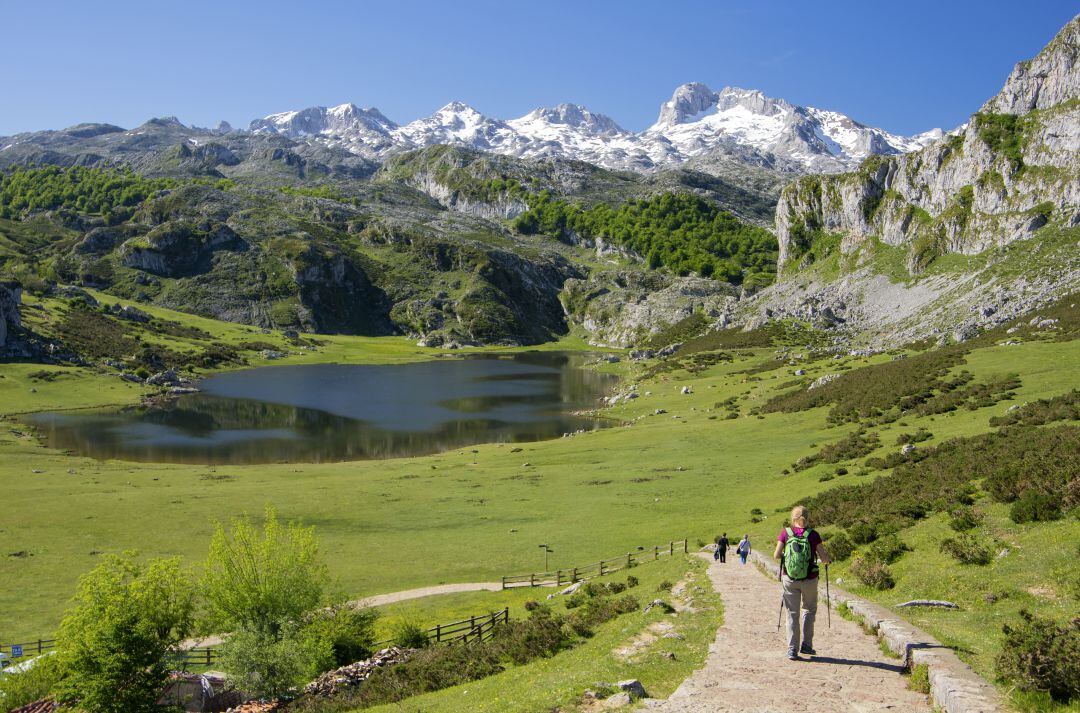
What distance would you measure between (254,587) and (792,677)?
2764cm

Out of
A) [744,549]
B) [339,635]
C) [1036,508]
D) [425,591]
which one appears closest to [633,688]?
[1036,508]

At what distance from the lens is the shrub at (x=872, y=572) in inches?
941

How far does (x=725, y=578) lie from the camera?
28500mm

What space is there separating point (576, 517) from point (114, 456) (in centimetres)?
7726

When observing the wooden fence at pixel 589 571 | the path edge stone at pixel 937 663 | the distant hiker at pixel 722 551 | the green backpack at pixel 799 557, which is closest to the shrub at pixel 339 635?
the wooden fence at pixel 589 571

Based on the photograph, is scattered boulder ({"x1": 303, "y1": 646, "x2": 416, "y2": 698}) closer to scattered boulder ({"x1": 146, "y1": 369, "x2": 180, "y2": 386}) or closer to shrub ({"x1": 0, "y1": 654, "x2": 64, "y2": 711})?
shrub ({"x1": 0, "y1": 654, "x2": 64, "y2": 711})

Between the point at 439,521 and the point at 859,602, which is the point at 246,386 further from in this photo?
the point at 859,602

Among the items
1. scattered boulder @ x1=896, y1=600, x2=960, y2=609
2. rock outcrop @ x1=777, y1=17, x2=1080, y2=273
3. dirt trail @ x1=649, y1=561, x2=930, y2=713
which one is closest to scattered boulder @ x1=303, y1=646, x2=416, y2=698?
dirt trail @ x1=649, y1=561, x2=930, y2=713

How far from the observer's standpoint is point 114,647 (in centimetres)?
2892

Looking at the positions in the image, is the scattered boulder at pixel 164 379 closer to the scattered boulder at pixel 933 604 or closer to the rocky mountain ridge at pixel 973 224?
the rocky mountain ridge at pixel 973 224

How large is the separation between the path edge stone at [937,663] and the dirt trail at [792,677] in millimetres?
408

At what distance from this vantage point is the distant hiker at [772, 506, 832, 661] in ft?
52.8

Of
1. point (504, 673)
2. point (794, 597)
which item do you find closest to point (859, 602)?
point (794, 597)

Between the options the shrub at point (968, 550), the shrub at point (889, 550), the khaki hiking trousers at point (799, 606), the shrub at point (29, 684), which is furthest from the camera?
the shrub at point (29, 684)
